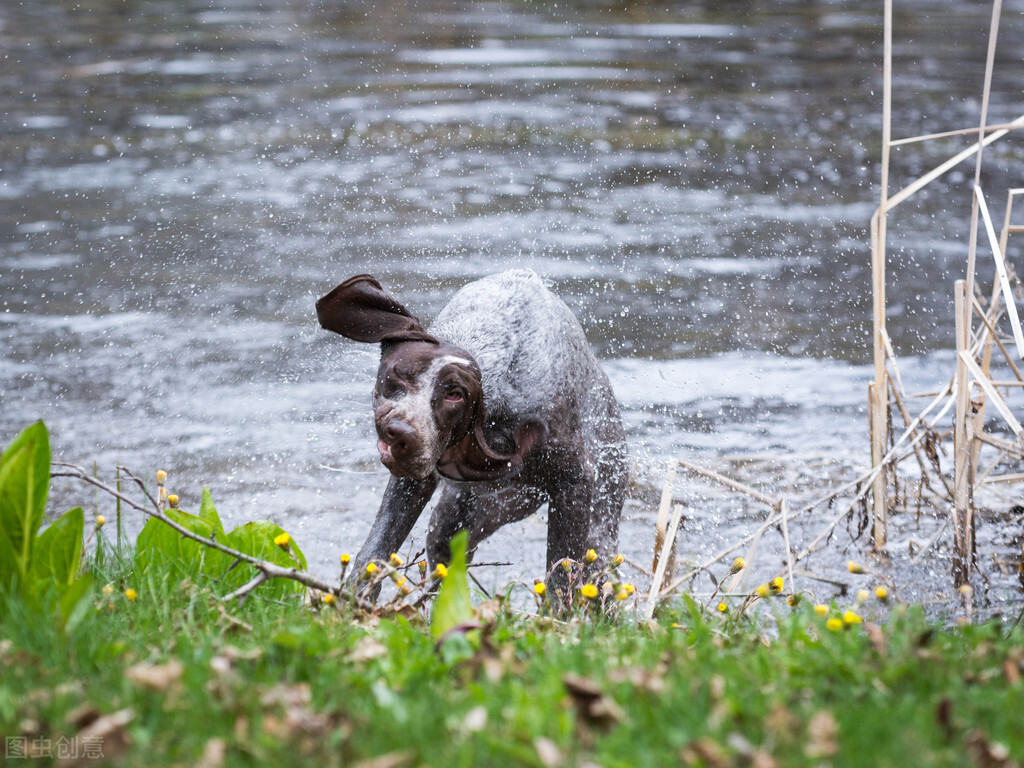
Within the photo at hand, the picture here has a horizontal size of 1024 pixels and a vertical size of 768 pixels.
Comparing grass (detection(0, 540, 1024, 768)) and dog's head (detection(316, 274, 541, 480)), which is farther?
dog's head (detection(316, 274, 541, 480))

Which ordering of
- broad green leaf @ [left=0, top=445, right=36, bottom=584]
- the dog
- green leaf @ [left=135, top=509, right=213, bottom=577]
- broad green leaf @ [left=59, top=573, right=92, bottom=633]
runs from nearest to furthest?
broad green leaf @ [left=59, top=573, right=92, bottom=633] → broad green leaf @ [left=0, top=445, right=36, bottom=584] → the dog → green leaf @ [left=135, top=509, right=213, bottom=577]

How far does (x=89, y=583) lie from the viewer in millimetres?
2959

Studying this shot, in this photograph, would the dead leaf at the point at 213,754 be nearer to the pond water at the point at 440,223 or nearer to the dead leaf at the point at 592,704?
the dead leaf at the point at 592,704

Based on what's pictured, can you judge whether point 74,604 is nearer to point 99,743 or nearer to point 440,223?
point 99,743

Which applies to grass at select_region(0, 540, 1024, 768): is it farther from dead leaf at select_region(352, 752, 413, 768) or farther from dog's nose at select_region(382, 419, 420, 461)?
dog's nose at select_region(382, 419, 420, 461)

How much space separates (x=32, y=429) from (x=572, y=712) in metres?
1.74

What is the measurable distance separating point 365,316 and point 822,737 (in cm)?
193

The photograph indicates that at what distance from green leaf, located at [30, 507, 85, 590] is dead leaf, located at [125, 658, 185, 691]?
875 millimetres

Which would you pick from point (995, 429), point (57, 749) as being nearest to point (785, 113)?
point (995, 429)

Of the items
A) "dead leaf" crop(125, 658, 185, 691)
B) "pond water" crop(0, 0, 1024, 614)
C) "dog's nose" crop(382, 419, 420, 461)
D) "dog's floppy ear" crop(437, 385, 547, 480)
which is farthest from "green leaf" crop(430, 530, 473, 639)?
"pond water" crop(0, 0, 1024, 614)

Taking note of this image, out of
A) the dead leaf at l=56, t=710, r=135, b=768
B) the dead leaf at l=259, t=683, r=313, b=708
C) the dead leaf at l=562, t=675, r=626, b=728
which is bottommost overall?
the dead leaf at l=259, t=683, r=313, b=708

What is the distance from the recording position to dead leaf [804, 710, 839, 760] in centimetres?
223

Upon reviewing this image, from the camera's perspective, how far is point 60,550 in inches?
132

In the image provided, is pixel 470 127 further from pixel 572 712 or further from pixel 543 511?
pixel 572 712
